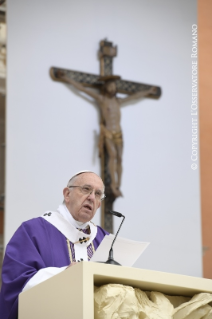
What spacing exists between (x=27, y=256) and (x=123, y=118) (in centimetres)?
394

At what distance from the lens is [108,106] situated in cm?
695

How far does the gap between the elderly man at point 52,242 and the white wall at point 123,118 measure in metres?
2.22

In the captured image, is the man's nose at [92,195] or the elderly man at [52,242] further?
the man's nose at [92,195]

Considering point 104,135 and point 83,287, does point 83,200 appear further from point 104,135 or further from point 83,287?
point 104,135

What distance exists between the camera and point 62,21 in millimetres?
7059

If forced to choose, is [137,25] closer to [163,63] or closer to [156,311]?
[163,63]

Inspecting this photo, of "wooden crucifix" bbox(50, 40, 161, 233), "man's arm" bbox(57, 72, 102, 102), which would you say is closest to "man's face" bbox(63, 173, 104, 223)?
"wooden crucifix" bbox(50, 40, 161, 233)

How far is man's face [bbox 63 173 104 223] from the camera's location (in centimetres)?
409

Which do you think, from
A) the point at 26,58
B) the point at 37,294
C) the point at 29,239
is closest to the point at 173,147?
the point at 26,58

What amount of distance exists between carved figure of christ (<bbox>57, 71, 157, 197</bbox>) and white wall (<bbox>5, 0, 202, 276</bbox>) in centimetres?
14

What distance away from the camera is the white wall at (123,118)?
6547 mm

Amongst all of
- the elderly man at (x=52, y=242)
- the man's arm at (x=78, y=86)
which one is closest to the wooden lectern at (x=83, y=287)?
the elderly man at (x=52, y=242)

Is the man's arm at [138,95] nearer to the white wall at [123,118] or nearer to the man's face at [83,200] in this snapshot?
the white wall at [123,118]

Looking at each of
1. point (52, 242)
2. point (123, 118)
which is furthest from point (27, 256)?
point (123, 118)
